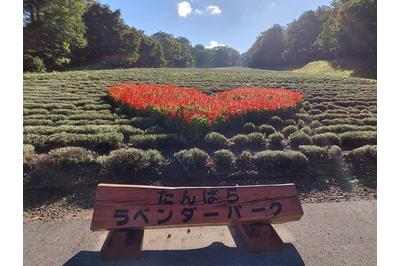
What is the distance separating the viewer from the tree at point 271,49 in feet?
225

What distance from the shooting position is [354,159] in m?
6.40

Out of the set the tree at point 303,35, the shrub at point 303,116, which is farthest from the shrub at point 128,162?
the tree at point 303,35

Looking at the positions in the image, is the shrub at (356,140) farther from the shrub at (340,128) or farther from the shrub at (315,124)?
the shrub at (315,124)

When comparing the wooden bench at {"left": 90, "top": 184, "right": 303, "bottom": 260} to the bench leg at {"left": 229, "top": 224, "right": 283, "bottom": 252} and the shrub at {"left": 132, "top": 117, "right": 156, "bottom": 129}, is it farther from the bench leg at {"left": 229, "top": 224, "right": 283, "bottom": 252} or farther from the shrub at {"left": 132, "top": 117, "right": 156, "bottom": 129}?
the shrub at {"left": 132, "top": 117, "right": 156, "bottom": 129}

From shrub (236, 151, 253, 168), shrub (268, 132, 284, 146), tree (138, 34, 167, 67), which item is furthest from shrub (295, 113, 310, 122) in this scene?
tree (138, 34, 167, 67)

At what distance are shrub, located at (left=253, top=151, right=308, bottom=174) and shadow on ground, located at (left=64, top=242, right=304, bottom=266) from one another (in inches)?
92.3

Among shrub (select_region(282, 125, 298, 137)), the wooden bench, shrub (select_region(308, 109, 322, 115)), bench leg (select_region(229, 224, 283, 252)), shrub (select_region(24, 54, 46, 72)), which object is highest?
shrub (select_region(24, 54, 46, 72))

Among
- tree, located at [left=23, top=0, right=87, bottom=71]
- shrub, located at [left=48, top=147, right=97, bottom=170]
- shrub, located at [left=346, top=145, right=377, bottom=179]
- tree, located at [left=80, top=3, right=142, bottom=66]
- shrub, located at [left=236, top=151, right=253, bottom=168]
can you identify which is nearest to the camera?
shrub, located at [left=48, top=147, right=97, bottom=170]

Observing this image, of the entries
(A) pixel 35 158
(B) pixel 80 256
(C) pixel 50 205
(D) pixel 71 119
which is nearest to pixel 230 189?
(B) pixel 80 256

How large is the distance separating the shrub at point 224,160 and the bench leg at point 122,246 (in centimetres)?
264

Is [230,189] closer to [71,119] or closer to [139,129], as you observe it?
[139,129]

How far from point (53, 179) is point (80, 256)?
2152 mm

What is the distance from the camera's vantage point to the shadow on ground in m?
3.31

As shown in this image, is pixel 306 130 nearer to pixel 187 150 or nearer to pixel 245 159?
pixel 245 159
